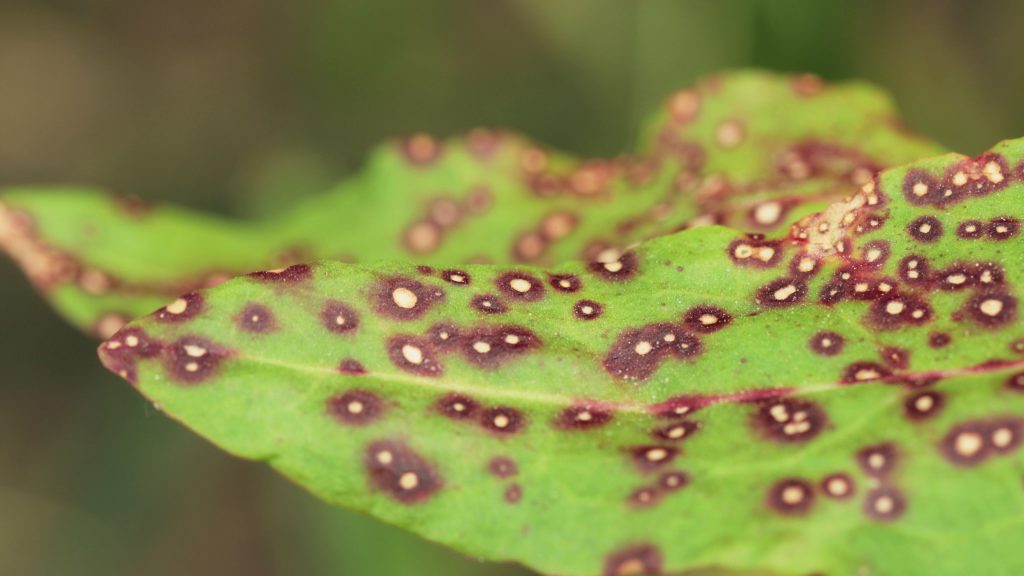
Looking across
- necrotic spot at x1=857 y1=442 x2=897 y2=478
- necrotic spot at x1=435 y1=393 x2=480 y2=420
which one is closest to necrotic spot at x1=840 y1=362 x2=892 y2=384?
necrotic spot at x1=857 y1=442 x2=897 y2=478

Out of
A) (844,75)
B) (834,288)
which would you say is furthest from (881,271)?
(844,75)

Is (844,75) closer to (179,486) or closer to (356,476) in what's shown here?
(356,476)

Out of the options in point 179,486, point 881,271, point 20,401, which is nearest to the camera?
point 881,271

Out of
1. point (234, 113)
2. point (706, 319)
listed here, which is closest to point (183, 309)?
point (706, 319)

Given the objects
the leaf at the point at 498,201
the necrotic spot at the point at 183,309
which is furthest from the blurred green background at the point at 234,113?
the necrotic spot at the point at 183,309

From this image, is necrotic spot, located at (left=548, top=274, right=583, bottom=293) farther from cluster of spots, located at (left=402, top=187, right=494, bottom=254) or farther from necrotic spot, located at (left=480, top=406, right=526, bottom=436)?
cluster of spots, located at (left=402, top=187, right=494, bottom=254)

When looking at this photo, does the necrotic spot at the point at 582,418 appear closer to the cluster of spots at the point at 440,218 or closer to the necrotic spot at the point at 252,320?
the necrotic spot at the point at 252,320
